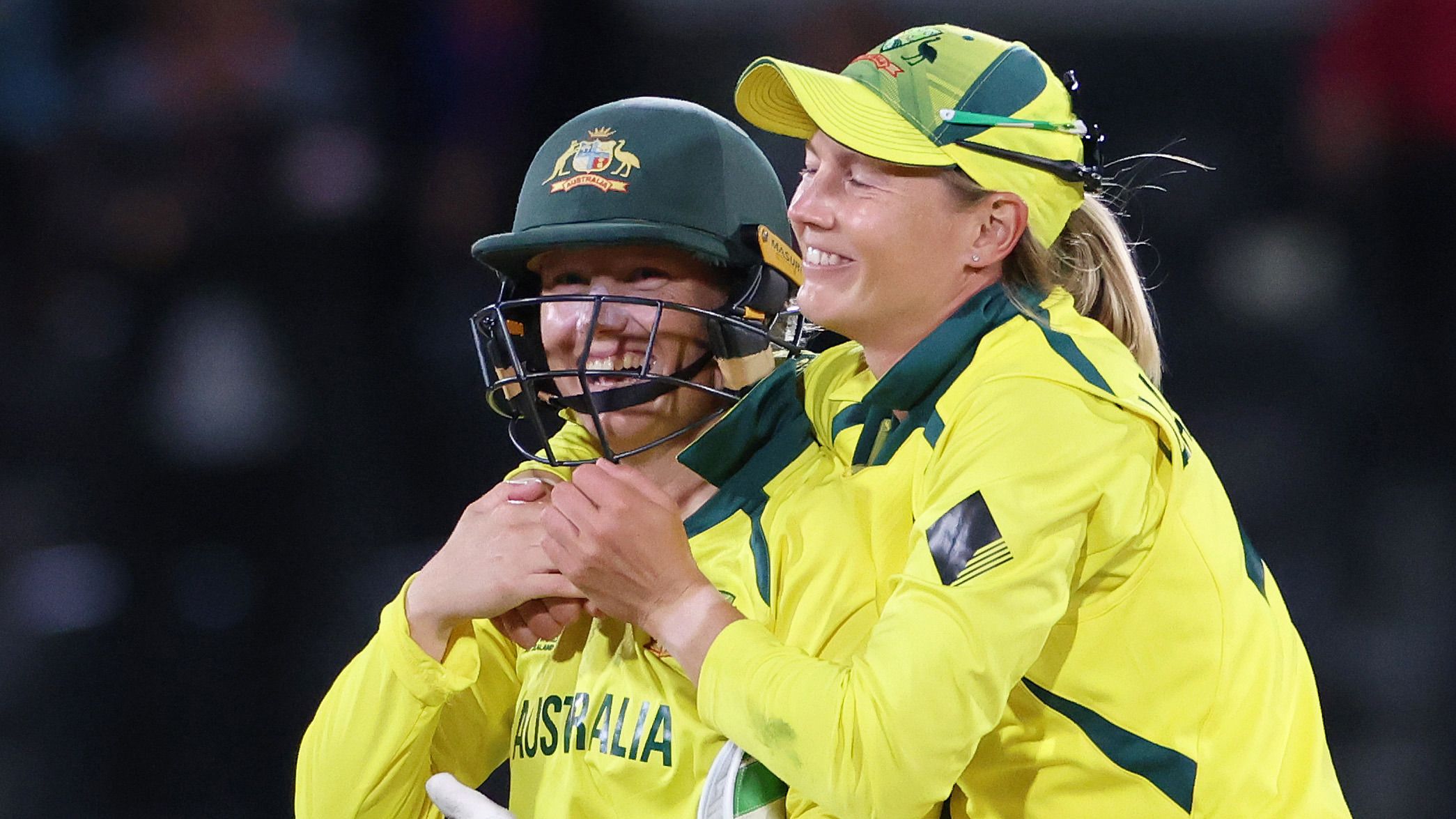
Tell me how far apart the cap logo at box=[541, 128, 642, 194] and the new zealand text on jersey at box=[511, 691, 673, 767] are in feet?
1.70

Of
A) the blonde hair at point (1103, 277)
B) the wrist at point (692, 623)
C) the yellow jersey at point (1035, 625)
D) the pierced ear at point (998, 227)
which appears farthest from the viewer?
the blonde hair at point (1103, 277)

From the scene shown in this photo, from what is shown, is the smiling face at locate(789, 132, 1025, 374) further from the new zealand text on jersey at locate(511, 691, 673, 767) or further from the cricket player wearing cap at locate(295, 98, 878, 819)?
the new zealand text on jersey at locate(511, 691, 673, 767)

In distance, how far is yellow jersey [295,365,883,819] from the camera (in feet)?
4.68

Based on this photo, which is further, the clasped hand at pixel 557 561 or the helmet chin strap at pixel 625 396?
the helmet chin strap at pixel 625 396

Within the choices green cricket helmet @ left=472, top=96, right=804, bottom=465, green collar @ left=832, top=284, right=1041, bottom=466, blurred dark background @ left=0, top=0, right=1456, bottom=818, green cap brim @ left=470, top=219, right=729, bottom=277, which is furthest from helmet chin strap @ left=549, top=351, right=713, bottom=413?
blurred dark background @ left=0, top=0, right=1456, bottom=818

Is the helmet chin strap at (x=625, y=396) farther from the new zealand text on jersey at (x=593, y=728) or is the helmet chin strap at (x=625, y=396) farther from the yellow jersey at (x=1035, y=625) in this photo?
the new zealand text on jersey at (x=593, y=728)

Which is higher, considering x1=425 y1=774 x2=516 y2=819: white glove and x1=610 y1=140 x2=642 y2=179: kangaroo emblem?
x1=610 y1=140 x2=642 y2=179: kangaroo emblem

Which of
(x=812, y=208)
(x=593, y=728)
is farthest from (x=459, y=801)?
(x=812, y=208)

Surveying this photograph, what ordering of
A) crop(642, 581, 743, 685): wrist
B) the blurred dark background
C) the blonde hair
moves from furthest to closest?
the blurred dark background, the blonde hair, crop(642, 581, 743, 685): wrist

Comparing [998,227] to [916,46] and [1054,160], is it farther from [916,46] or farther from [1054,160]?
[916,46]

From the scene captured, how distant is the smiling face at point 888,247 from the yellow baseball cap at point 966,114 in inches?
1.2

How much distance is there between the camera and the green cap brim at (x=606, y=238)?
1544 mm

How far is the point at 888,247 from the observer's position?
141cm

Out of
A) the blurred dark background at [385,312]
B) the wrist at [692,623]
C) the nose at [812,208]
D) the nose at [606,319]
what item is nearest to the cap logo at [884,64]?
the nose at [812,208]
